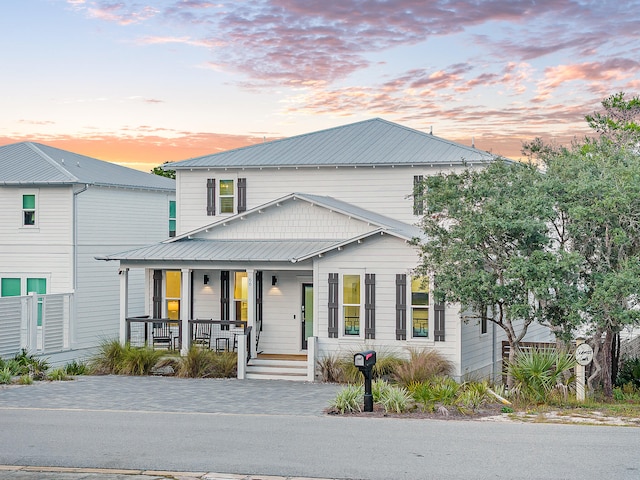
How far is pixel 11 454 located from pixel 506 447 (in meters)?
7.61

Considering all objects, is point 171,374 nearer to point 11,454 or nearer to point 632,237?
point 11,454

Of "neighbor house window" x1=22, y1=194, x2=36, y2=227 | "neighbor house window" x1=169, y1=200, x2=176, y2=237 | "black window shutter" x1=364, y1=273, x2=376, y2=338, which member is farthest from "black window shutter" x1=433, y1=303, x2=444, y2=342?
"neighbor house window" x1=169, y1=200, x2=176, y2=237

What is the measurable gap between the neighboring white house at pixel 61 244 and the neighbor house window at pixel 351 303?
37.2 ft

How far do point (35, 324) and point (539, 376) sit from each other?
17548mm

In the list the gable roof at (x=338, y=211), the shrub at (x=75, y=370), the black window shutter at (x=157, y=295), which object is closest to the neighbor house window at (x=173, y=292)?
the black window shutter at (x=157, y=295)

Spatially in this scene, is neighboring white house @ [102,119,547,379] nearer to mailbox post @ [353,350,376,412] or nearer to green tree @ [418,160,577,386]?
green tree @ [418,160,577,386]

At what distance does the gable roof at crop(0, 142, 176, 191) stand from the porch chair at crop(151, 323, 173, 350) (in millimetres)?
7421

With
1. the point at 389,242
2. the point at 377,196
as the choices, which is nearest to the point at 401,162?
the point at 377,196

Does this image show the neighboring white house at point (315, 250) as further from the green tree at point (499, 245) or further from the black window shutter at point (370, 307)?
the green tree at point (499, 245)

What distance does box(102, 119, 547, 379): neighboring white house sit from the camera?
2341 centimetres

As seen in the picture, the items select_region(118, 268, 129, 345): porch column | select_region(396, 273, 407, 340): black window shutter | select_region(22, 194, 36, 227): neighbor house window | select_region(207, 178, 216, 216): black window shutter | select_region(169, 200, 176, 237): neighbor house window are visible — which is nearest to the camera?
select_region(396, 273, 407, 340): black window shutter

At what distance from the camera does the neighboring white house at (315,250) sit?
23.4m

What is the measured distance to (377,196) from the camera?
2912 cm

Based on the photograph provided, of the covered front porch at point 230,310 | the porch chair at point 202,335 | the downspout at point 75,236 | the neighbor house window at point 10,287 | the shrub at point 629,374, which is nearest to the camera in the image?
the shrub at point 629,374
